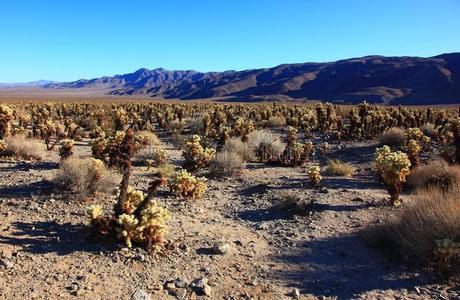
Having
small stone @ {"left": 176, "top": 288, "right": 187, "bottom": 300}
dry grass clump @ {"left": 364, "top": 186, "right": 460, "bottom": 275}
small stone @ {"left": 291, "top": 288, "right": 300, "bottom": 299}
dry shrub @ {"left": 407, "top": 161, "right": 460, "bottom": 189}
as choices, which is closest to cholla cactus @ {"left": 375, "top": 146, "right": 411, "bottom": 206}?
dry shrub @ {"left": 407, "top": 161, "right": 460, "bottom": 189}

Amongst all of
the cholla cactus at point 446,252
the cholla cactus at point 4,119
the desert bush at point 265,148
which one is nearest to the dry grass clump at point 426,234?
the cholla cactus at point 446,252

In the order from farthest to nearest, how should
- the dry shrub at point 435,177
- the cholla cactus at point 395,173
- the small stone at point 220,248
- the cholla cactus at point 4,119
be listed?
the cholla cactus at point 4,119
the dry shrub at point 435,177
the cholla cactus at point 395,173
the small stone at point 220,248

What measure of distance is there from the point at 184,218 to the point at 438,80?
4448 inches

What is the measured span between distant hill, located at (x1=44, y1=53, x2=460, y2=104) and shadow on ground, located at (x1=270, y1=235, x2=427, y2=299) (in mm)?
96496

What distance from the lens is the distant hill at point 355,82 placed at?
347 ft

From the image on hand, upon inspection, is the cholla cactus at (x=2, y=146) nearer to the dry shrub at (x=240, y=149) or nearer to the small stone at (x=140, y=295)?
the dry shrub at (x=240, y=149)

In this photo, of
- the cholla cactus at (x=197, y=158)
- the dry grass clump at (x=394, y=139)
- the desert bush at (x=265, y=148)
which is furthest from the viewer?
the dry grass clump at (x=394, y=139)

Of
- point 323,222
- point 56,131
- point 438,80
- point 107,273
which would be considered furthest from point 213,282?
point 438,80

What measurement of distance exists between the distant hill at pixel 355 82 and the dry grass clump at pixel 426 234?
95.8 m

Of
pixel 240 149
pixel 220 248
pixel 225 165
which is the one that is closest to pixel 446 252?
pixel 220 248

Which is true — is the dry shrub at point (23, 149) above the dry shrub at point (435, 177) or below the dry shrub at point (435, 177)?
above

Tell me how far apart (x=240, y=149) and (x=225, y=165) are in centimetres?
246

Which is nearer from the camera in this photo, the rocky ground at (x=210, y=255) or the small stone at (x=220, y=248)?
the rocky ground at (x=210, y=255)

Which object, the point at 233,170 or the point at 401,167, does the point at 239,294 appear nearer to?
the point at 401,167
